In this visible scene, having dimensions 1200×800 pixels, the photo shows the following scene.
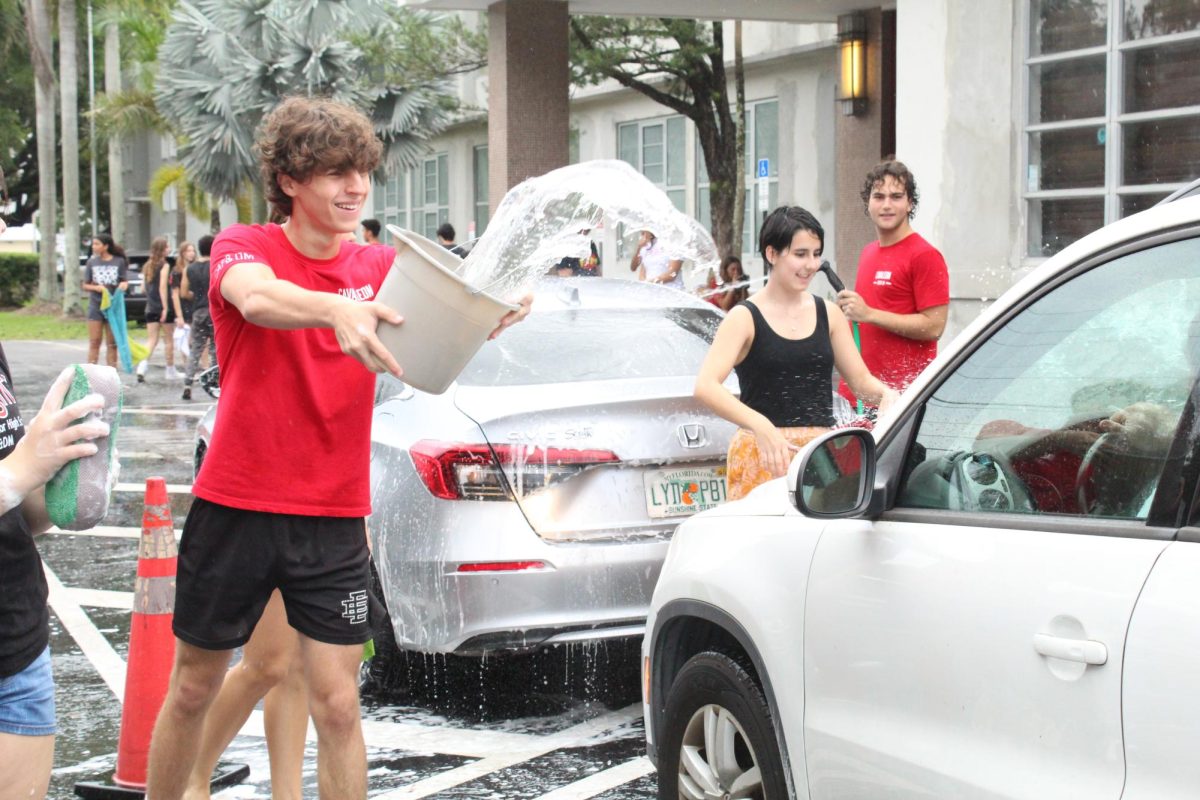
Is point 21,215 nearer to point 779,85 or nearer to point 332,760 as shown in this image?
point 779,85

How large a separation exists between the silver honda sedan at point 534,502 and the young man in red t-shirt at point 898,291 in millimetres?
999

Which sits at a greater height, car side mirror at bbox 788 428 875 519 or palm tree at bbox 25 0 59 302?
palm tree at bbox 25 0 59 302

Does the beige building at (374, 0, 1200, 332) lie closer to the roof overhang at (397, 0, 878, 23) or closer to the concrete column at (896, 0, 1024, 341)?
the concrete column at (896, 0, 1024, 341)

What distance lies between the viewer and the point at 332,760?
152 inches

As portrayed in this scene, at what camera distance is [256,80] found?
101 feet

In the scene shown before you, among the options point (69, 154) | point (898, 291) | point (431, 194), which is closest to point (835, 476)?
point (898, 291)

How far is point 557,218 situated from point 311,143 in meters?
1.81

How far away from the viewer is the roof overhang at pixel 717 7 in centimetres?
1580

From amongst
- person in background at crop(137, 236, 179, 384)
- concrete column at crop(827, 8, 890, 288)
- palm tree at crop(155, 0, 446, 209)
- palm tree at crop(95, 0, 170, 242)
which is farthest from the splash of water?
palm tree at crop(95, 0, 170, 242)

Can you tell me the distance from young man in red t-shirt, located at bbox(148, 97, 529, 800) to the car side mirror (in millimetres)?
1178

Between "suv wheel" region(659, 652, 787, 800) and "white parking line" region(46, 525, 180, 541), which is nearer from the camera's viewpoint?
"suv wheel" region(659, 652, 787, 800)

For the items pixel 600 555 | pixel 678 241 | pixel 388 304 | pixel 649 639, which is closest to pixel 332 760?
pixel 649 639

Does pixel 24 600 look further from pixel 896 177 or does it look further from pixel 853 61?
pixel 853 61

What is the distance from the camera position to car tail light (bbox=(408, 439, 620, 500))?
5395mm
